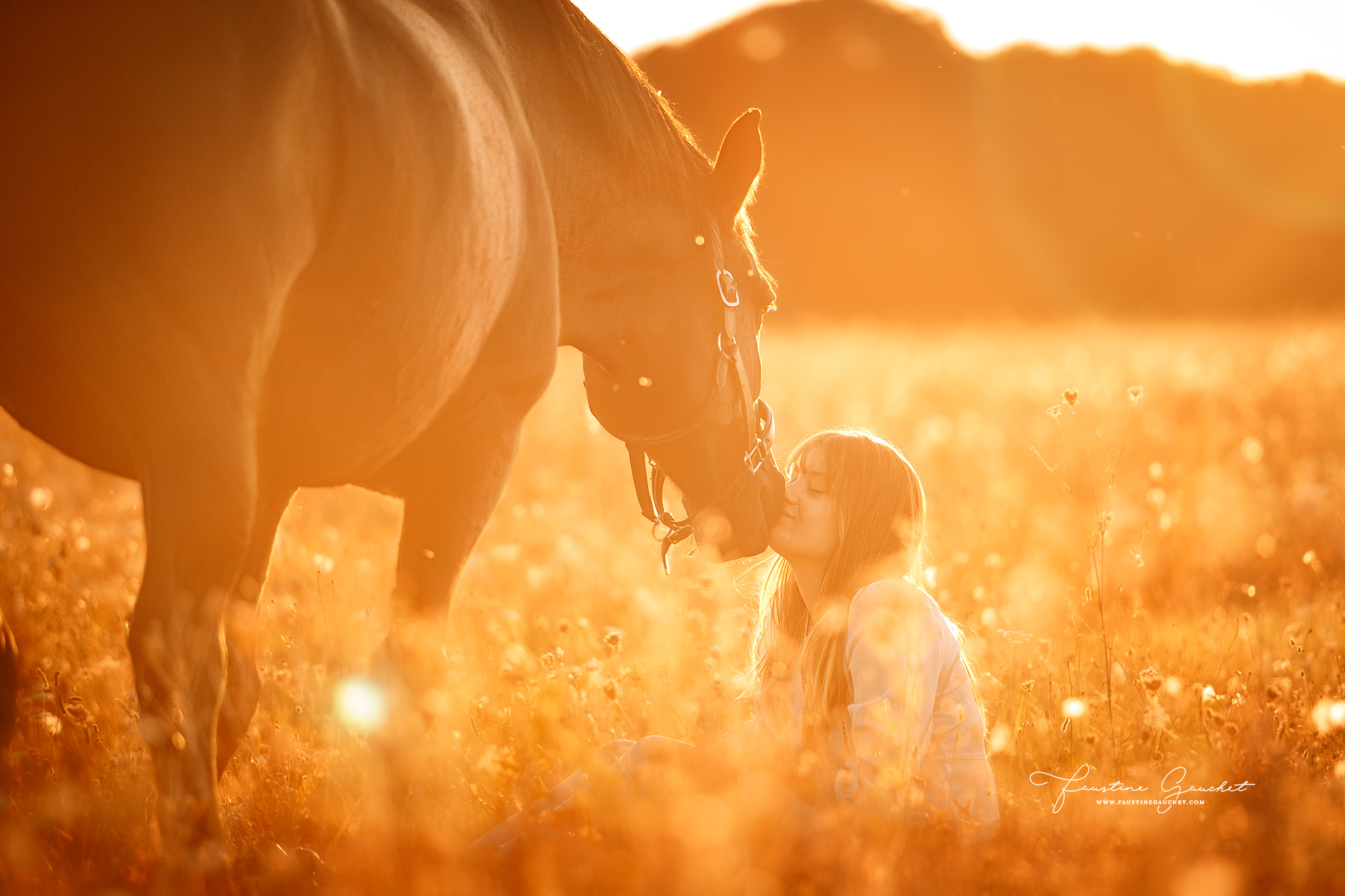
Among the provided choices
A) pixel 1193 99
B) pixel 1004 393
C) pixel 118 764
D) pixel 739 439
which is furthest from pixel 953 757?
pixel 1193 99

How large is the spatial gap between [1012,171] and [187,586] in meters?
65.8

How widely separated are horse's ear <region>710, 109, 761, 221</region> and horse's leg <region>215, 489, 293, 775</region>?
1.81 m

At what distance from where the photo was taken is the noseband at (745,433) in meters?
3.35

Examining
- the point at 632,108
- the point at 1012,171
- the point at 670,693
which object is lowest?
the point at 1012,171

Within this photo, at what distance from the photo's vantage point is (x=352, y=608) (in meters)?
4.12

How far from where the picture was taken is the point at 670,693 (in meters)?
3.11

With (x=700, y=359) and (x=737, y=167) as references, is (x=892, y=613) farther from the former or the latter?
(x=737, y=167)

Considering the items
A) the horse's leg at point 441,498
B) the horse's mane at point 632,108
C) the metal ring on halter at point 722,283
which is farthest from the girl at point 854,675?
the horse's mane at point 632,108

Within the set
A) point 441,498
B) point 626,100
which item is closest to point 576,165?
point 626,100

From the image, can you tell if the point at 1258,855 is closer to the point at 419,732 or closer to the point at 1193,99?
the point at 419,732
